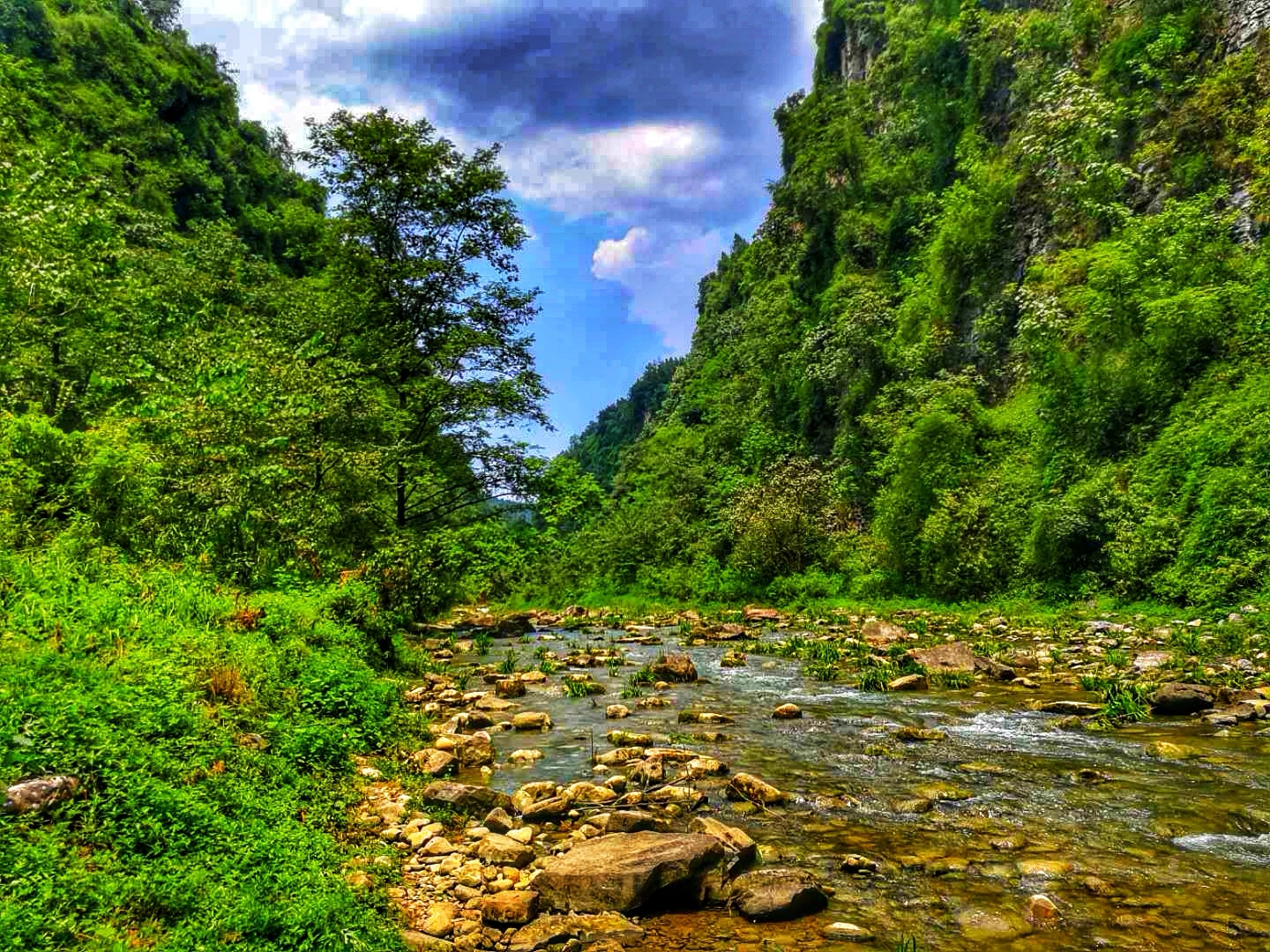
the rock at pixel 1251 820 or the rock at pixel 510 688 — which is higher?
the rock at pixel 1251 820

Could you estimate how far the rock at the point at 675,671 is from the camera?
1523 cm

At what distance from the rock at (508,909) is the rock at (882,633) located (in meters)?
15.0

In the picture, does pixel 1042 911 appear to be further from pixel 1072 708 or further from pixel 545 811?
pixel 1072 708

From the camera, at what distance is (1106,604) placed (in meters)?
18.6

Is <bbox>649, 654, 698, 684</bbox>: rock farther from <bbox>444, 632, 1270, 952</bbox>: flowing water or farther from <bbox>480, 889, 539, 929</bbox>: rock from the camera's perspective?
<bbox>480, 889, 539, 929</bbox>: rock

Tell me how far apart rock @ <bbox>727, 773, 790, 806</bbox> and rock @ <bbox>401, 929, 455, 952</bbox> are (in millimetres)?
3923

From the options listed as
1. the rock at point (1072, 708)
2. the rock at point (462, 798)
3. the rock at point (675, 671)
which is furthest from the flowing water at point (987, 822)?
the rock at point (675, 671)

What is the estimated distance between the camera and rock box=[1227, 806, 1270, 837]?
636 cm

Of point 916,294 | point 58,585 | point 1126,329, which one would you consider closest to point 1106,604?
point 1126,329

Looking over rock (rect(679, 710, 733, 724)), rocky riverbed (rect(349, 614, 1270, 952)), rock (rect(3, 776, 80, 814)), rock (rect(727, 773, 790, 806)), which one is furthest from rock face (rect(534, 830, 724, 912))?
rock (rect(679, 710, 733, 724))

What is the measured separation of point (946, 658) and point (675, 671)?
6.05 metres

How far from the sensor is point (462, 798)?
7.21 m

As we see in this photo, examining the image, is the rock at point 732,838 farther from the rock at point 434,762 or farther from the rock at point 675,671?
the rock at point 675,671

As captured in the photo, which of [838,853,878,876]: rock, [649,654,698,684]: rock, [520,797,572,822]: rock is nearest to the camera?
[838,853,878,876]: rock
